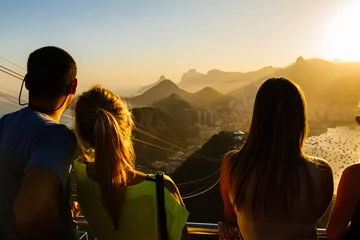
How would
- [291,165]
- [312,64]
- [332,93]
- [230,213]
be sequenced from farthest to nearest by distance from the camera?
1. [312,64]
2. [332,93]
3. [230,213]
4. [291,165]

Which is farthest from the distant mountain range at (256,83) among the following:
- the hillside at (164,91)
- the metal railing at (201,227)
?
the metal railing at (201,227)

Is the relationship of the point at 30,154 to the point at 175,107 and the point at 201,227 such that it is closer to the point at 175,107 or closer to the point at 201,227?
the point at 201,227

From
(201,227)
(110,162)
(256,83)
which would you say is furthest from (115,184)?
(256,83)

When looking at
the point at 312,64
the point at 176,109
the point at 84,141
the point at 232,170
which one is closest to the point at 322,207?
the point at 232,170

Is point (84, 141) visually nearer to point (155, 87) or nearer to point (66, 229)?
point (66, 229)

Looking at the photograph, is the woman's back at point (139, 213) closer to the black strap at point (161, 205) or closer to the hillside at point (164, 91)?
the black strap at point (161, 205)

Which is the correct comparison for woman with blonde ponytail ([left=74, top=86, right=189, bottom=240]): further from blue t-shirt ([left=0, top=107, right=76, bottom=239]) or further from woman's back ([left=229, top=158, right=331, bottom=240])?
woman's back ([left=229, top=158, right=331, bottom=240])
